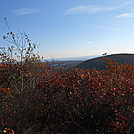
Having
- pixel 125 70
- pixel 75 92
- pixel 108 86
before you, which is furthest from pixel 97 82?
pixel 125 70

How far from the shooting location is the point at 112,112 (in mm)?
4379

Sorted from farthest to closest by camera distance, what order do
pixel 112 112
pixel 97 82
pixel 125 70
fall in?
1. pixel 125 70
2. pixel 97 82
3. pixel 112 112

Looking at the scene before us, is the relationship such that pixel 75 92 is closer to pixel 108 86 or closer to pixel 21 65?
pixel 108 86

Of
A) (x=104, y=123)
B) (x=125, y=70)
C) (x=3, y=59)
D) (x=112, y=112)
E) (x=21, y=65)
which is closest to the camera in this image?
(x=112, y=112)

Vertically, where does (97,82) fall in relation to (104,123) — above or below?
above

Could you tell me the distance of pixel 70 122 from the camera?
15.9 feet

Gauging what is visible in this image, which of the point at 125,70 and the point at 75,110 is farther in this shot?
the point at 125,70

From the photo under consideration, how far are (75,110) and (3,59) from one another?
5096mm

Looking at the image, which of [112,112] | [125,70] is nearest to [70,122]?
[112,112]

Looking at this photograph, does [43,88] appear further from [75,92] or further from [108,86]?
[108,86]

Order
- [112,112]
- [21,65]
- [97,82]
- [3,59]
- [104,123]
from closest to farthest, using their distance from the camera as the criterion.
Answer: [112,112] → [104,123] → [97,82] → [21,65] → [3,59]

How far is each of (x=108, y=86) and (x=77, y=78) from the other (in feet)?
3.34

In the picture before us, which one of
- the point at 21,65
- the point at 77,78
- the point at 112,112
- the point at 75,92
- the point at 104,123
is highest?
the point at 21,65

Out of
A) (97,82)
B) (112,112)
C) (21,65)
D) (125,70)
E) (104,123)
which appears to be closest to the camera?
(112,112)
